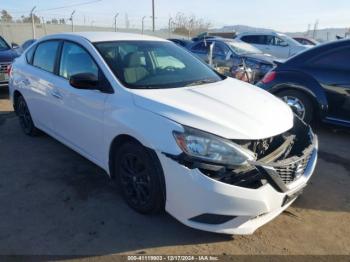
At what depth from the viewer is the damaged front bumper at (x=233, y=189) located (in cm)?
256

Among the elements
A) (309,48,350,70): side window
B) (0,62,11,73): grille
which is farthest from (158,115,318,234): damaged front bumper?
(0,62,11,73): grille

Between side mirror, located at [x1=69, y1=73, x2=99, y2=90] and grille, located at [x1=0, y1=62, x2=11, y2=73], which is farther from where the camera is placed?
grille, located at [x1=0, y1=62, x2=11, y2=73]

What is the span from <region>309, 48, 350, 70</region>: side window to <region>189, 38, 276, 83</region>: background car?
131 inches

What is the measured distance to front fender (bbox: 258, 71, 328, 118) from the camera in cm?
544

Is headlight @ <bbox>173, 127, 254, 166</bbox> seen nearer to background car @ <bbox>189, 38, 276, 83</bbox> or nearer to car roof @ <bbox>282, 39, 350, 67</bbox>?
car roof @ <bbox>282, 39, 350, 67</bbox>

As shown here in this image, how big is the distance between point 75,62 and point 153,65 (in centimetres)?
92

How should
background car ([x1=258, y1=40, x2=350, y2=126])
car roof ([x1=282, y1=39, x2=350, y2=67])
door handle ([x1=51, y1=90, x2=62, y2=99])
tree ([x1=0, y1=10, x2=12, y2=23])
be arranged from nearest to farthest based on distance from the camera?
door handle ([x1=51, y1=90, x2=62, y2=99]) < background car ([x1=258, y1=40, x2=350, y2=126]) < car roof ([x1=282, y1=39, x2=350, y2=67]) < tree ([x1=0, y1=10, x2=12, y2=23])

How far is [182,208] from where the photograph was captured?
108 inches

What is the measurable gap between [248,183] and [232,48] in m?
8.88

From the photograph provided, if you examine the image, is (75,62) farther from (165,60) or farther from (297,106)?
(297,106)

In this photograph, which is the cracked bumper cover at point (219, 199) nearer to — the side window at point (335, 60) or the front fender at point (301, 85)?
the front fender at point (301, 85)

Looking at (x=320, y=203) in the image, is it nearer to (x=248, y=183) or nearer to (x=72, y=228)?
(x=248, y=183)

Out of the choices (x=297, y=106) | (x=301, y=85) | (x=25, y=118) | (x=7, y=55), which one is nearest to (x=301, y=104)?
(x=297, y=106)

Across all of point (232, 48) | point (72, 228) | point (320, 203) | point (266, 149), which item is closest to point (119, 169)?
point (72, 228)
